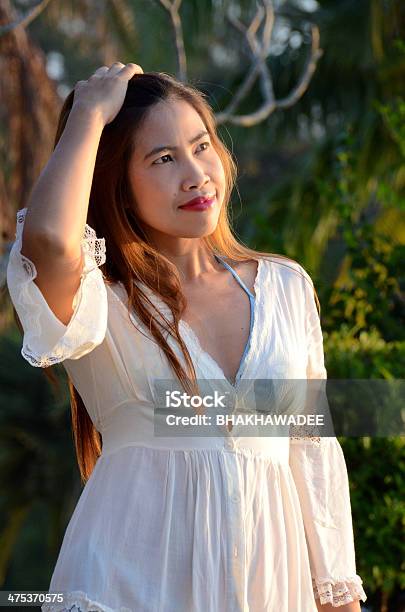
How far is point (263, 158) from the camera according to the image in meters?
20.9

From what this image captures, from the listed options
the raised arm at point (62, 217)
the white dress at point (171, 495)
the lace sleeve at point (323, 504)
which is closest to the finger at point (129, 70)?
the raised arm at point (62, 217)

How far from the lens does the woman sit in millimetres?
2277

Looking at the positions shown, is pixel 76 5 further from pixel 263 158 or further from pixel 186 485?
pixel 263 158

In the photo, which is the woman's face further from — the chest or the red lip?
the chest

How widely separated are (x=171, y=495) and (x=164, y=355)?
11.5 inches

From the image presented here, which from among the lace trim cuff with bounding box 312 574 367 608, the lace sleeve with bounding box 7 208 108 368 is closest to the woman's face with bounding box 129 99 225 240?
the lace sleeve with bounding box 7 208 108 368

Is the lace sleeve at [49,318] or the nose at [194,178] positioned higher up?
the nose at [194,178]

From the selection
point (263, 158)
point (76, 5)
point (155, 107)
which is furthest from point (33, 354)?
point (263, 158)

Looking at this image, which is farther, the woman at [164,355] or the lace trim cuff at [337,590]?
the lace trim cuff at [337,590]

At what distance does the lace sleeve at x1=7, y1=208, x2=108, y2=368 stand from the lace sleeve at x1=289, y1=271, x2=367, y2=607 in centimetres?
59

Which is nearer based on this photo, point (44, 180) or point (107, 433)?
point (44, 180)

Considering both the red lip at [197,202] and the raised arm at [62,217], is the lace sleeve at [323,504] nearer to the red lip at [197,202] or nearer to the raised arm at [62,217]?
the red lip at [197,202]

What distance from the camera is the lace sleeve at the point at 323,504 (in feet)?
8.27

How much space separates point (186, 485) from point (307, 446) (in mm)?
383
